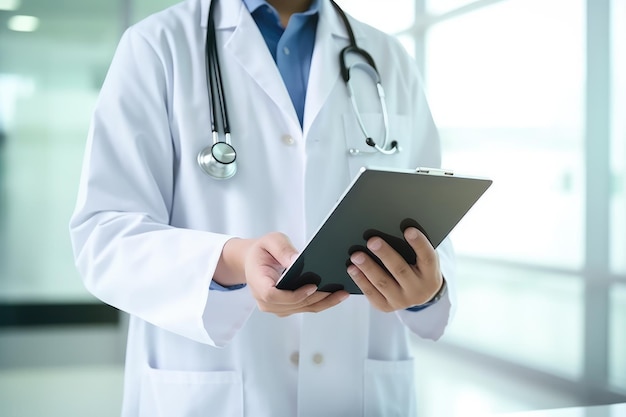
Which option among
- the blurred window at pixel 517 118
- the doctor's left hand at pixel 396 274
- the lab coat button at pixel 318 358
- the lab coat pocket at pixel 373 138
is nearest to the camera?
the doctor's left hand at pixel 396 274

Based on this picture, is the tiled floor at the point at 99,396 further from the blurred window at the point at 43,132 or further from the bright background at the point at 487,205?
the blurred window at the point at 43,132

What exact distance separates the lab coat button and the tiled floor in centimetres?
171

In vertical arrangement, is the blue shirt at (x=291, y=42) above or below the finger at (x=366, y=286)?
above

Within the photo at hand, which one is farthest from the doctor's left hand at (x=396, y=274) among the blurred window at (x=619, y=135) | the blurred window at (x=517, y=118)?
the blurred window at (x=517, y=118)

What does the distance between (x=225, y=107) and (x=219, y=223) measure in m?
0.19

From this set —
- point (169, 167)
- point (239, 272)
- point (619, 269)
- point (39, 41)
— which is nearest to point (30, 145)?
point (39, 41)

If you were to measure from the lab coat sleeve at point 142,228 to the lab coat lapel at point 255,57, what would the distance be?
0.14 m

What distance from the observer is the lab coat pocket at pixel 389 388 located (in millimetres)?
1143

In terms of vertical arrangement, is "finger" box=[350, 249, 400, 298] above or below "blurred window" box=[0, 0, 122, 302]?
below

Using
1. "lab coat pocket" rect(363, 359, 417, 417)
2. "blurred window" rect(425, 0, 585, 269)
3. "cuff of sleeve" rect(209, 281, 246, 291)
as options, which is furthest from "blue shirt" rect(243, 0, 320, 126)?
"blurred window" rect(425, 0, 585, 269)

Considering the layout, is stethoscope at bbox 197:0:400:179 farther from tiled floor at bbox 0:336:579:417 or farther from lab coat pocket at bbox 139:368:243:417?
tiled floor at bbox 0:336:579:417

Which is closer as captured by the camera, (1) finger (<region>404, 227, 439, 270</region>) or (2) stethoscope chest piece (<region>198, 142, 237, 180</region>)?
(1) finger (<region>404, 227, 439, 270</region>)

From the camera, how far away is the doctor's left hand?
85 cm

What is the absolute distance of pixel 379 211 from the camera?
783 millimetres
